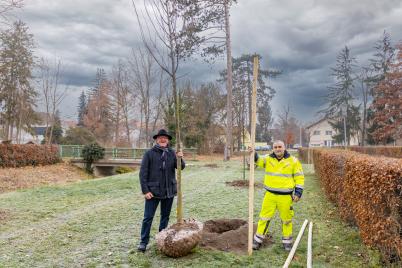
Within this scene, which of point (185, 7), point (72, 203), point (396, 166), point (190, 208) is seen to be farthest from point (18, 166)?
point (396, 166)

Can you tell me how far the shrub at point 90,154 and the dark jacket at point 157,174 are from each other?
26.3 meters

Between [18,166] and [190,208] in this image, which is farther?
[18,166]

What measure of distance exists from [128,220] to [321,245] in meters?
4.19

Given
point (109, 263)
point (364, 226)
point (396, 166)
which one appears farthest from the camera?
point (364, 226)

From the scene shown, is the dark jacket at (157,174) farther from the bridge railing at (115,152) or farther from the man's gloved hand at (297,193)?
the bridge railing at (115,152)

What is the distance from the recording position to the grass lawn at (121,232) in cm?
527

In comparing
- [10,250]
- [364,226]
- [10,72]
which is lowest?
[10,250]

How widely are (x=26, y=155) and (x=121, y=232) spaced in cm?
2179

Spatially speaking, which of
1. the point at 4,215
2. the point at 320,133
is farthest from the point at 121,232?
the point at 320,133

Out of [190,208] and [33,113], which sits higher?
[33,113]

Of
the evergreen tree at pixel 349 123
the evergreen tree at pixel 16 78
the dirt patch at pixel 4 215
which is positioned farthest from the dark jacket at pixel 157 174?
the evergreen tree at pixel 349 123

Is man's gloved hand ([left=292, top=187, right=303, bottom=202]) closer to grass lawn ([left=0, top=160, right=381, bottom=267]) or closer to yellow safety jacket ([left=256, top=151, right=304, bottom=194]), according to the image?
yellow safety jacket ([left=256, top=151, right=304, bottom=194])

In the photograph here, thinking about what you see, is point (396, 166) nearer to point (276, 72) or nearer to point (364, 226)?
point (364, 226)

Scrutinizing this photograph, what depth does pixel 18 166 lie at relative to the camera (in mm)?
Result: 25031
